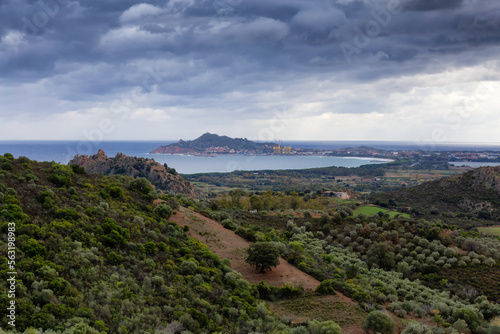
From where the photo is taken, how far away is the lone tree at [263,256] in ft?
67.9

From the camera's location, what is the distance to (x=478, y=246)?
84.9ft

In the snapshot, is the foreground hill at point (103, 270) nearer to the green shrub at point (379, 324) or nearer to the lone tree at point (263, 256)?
the lone tree at point (263, 256)

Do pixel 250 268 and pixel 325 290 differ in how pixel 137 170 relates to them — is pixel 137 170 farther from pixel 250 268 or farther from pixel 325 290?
pixel 325 290

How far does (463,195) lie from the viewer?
65.1 m

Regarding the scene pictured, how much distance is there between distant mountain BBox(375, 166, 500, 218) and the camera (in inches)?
2377

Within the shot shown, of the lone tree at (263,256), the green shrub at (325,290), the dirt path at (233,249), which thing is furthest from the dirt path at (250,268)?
the lone tree at (263,256)

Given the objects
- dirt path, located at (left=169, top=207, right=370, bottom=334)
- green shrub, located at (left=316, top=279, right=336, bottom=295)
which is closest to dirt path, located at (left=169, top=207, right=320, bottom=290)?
dirt path, located at (left=169, top=207, right=370, bottom=334)

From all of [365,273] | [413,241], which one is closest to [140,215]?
[365,273]

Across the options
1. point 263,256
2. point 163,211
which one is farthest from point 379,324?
point 163,211

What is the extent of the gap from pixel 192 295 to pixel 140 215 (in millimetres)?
9724

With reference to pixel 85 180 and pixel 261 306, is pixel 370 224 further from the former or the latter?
pixel 85 180

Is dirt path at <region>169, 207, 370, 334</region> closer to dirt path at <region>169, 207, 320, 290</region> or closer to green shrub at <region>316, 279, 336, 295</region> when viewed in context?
dirt path at <region>169, 207, 320, 290</region>

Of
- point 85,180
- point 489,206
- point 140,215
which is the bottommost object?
point 489,206

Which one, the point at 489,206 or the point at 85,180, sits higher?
the point at 85,180
